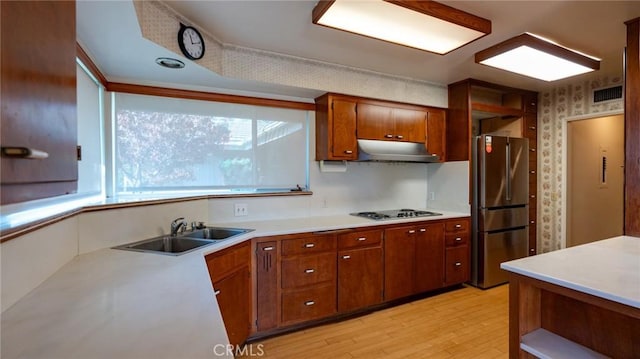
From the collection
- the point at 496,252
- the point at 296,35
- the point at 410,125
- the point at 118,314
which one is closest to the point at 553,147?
the point at 496,252

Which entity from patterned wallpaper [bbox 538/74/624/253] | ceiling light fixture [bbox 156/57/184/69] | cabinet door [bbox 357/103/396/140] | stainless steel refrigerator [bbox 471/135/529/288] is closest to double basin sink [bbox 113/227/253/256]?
ceiling light fixture [bbox 156/57/184/69]

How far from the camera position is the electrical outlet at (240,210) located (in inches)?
110

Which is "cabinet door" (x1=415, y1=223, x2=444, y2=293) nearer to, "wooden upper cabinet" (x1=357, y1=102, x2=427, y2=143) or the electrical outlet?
"wooden upper cabinet" (x1=357, y1=102, x2=427, y2=143)

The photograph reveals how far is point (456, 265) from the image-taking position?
133 inches

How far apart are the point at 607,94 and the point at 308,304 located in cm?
415

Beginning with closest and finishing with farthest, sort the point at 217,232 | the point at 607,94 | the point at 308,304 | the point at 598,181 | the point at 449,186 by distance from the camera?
the point at 217,232 < the point at 308,304 < the point at 607,94 < the point at 449,186 < the point at 598,181

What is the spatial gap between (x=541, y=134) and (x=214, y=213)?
4366 millimetres

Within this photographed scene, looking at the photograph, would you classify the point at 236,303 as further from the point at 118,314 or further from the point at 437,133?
the point at 437,133

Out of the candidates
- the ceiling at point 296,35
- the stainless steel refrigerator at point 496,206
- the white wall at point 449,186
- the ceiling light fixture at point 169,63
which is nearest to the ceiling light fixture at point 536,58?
the ceiling at point 296,35

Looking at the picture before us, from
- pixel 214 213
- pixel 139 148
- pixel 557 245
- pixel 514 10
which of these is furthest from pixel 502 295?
pixel 139 148

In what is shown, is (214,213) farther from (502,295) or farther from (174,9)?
(502,295)

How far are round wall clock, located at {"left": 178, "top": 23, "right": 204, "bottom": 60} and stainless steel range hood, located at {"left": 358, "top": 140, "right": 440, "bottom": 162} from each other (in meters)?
1.72

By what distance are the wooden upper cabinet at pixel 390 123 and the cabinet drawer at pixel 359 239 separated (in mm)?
1026

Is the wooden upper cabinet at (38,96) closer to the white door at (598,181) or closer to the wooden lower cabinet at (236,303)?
the wooden lower cabinet at (236,303)
